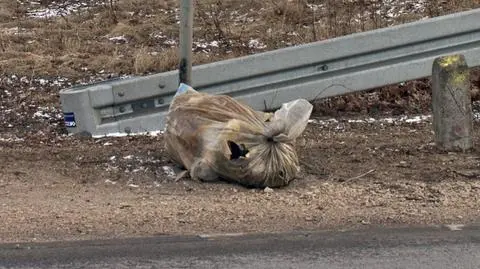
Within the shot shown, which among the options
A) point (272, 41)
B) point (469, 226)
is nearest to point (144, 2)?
point (272, 41)

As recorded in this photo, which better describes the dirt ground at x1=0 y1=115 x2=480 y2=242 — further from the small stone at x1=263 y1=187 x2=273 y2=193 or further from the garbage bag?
the garbage bag

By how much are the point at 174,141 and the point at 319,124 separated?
82.7 inches

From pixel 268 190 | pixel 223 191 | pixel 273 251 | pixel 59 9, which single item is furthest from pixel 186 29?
pixel 59 9

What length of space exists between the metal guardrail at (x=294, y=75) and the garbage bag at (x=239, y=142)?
129 centimetres

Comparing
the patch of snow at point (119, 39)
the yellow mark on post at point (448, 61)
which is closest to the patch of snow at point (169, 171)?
the yellow mark on post at point (448, 61)

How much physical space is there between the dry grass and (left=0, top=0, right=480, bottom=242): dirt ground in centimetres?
3

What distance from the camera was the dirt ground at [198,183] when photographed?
5.71 meters

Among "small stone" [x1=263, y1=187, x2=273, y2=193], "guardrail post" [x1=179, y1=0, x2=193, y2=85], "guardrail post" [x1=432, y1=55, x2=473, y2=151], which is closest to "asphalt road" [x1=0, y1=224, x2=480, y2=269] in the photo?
"small stone" [x1=263, y1=187, x2=273, y2=193]

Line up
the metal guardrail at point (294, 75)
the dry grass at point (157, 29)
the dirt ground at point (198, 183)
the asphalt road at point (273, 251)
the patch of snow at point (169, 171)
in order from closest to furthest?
the asphalt road at point (273, 251), the dirt ground at point (198, 183), the patch of snow at point (169, 171), the metal guardrail at point (294, 75), the dry grass at point (157, 29)

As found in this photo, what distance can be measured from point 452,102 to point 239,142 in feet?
6.90

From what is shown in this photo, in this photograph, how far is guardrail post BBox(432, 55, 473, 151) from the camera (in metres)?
6.96

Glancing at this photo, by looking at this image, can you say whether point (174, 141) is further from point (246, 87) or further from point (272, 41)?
point (272, 41)

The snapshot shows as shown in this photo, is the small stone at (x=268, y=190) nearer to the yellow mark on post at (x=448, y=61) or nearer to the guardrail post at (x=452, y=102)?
the guardrail post at (x=452, y=102)

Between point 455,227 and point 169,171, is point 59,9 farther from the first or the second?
point 455,227
